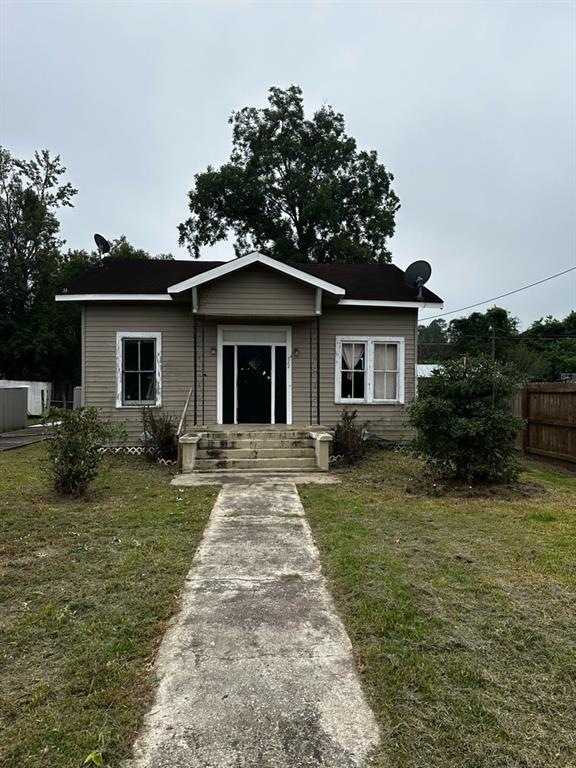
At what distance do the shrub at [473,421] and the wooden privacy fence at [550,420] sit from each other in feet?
8.29

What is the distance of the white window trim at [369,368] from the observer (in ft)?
37.3

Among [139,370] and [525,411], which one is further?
[139,370]

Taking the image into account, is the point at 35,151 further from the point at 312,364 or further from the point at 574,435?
the point at 574,435

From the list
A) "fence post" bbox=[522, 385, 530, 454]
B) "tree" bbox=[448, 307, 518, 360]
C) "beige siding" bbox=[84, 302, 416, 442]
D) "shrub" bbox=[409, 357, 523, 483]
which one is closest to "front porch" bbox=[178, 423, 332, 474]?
"beige siding" bbox=[84, 302, 416, 442]

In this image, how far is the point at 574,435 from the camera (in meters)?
9.05

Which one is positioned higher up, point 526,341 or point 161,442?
point 526,341

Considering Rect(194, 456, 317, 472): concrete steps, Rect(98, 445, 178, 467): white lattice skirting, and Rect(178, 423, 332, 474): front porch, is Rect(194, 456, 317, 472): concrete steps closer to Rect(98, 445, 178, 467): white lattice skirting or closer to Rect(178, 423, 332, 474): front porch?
Rect(178, 423, 332, 474): front porch

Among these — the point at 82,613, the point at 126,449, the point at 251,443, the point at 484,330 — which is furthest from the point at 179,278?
the point at 484,330

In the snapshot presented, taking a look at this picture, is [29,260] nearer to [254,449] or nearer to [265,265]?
[265,265]

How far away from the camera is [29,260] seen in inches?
1267

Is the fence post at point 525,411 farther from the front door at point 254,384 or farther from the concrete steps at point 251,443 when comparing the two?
the front door at point 254,384

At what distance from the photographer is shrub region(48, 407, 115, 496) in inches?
254

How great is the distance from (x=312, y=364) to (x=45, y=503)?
6556mm

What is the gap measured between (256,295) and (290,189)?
65.0ft
